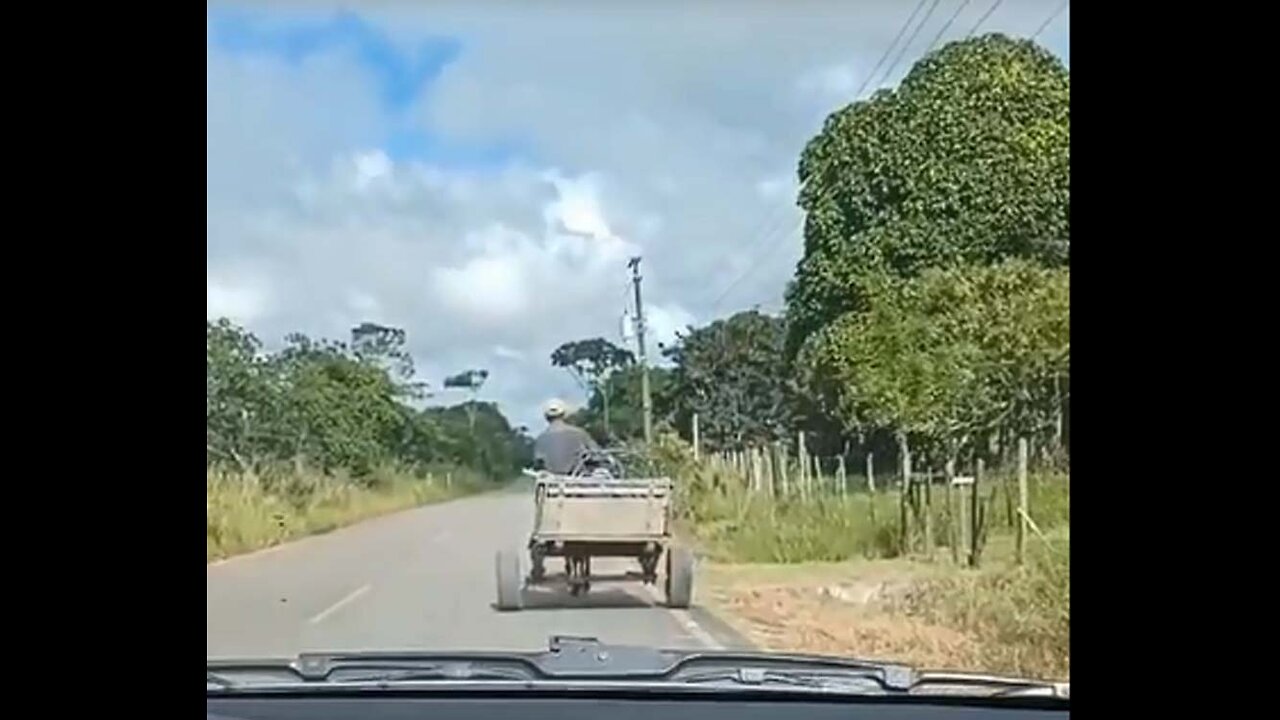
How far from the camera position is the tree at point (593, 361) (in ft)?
14.0

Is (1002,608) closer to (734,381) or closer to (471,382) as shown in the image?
(734,381)

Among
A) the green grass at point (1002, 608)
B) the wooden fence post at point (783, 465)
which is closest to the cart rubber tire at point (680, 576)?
the wooden fence post at point (783, 465)

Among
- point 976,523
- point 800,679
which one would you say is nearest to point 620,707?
point 800,679

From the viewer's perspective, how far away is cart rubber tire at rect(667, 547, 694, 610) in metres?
4.21

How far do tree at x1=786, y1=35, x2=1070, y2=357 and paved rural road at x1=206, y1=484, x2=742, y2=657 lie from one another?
853 millimetres

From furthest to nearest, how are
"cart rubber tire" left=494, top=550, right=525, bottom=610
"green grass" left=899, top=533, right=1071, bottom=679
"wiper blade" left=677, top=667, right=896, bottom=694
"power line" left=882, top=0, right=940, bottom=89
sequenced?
1. "cart rubber tire" left=494, top=550, right=525, bottom=610
2. "power line" left=882, top=0, right=940, bottom=89
3. "green grass" left=899, top=533, right=1071, bottom=679
4. "wiper blade" left=677, top=667, right=896, bottom=694

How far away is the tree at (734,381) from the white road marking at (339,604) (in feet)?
2.98

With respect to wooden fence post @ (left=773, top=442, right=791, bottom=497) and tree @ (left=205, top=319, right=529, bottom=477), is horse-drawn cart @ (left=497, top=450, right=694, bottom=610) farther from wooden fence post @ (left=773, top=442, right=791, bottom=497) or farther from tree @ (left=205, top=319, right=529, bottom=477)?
wooden fence post @ (left=773, top=442, right=791, bottom=497)

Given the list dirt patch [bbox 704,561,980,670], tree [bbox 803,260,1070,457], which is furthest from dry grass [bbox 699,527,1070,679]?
tree [bbox 803,260,1070,457]

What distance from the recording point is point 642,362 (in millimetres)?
4410
